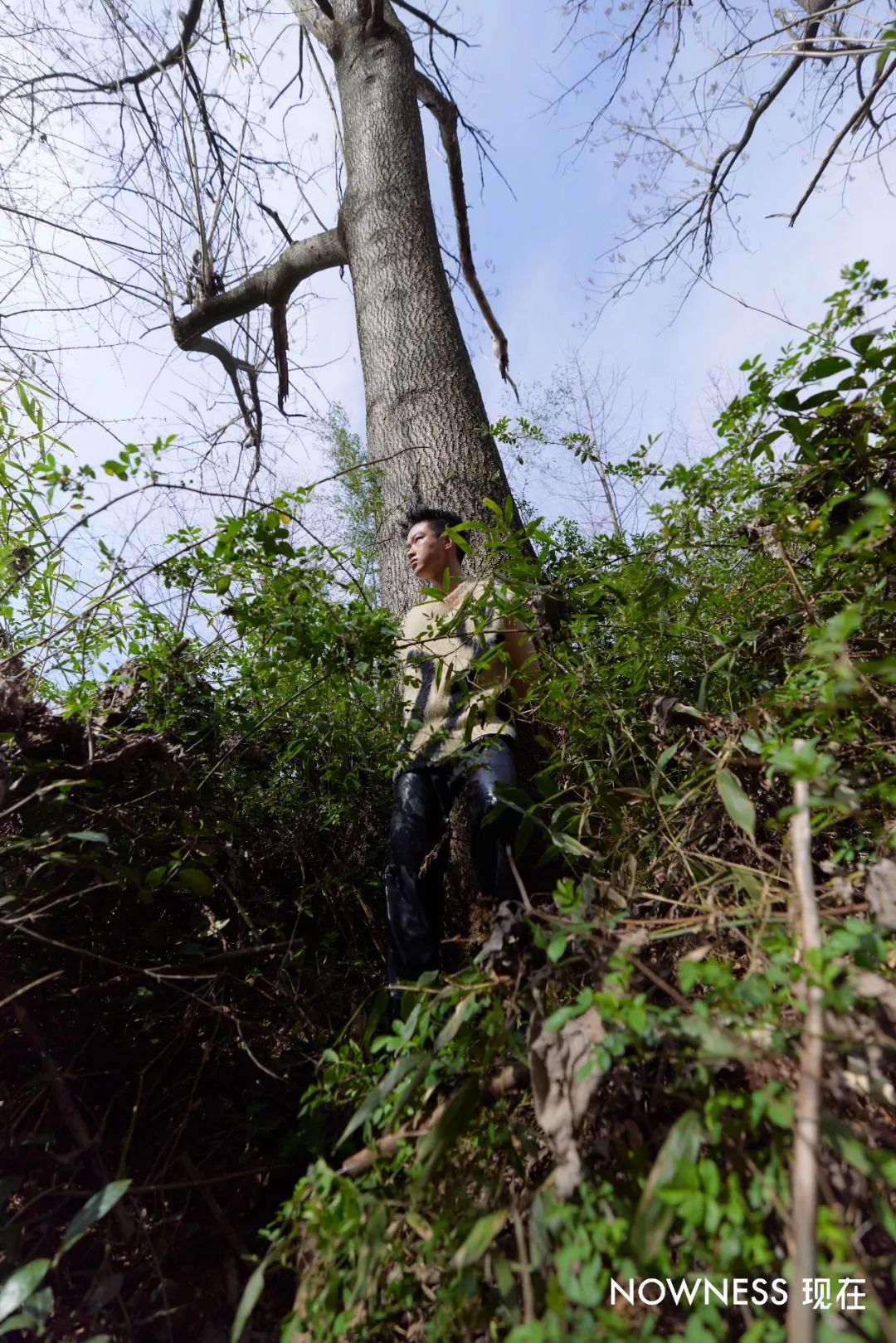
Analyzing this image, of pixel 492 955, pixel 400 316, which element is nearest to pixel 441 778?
pixel 492 955

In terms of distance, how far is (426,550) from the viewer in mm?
2193

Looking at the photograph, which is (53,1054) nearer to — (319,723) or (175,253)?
(319,723)

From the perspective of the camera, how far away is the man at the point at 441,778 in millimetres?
1685

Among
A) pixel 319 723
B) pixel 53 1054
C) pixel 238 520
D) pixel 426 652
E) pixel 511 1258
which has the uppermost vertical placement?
pixel 238 520

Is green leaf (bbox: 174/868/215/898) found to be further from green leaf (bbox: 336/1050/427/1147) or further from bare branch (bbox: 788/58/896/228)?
bare branch (bbox: 788/58/896/228)

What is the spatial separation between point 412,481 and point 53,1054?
2149 millimetres

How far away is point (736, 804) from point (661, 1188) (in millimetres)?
520

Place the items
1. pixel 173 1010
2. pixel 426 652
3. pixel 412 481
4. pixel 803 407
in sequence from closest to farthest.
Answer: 1. pixel 803 407
2. pixel 173 1010
3. pixel 426 652
4. pixel 412 481

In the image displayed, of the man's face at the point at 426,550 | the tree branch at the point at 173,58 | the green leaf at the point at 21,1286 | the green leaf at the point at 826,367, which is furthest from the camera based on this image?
the tree branch at the point at 173,58

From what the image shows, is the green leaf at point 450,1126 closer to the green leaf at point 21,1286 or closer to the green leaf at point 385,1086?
the green leaf at point 385,1086

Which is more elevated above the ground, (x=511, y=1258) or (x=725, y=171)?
(x=725, y=171)

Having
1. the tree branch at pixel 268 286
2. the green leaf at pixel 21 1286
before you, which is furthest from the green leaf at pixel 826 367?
the tree branch at pixel 268 286

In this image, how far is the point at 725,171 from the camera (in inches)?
161

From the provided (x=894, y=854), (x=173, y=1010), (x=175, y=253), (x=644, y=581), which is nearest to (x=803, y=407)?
(x=644, y=581)
